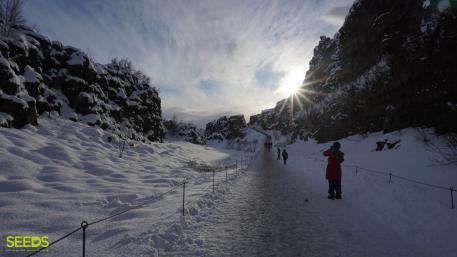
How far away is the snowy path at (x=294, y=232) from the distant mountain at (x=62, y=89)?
49.6ft

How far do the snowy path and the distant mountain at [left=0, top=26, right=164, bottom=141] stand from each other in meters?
15.1

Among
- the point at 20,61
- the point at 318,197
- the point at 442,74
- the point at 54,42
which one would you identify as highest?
the point at 54,42

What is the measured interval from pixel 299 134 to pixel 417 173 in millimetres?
53303

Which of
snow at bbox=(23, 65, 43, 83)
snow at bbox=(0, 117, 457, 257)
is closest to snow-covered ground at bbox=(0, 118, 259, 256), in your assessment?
snow at bbox=(0, 117, 457, 257)

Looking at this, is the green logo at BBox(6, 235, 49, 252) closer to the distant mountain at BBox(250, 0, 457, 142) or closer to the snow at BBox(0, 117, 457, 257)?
the snow at BBox(0, 117, 457, 257)

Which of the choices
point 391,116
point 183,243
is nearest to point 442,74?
point 391,116

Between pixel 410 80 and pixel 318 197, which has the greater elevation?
pixel 410 80

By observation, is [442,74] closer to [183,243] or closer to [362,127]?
[362,127]

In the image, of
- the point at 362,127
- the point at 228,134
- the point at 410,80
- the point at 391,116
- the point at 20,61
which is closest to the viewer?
the point at 20,61

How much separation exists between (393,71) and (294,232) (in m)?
24.5

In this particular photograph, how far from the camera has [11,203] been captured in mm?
6656

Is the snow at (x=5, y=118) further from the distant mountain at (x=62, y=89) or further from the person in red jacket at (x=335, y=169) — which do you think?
the person in red jacket at (x=335, y=169)

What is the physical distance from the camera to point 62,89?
22875mm

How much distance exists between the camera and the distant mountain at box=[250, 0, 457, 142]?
50.0 ft
